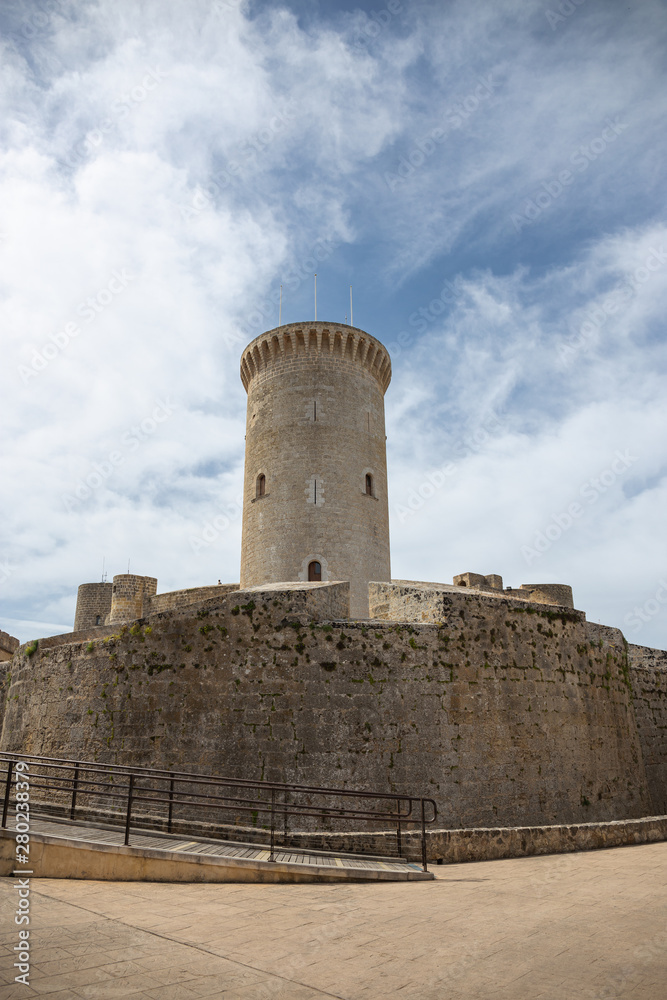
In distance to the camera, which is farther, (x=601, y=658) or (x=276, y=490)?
(x=276, y=490)

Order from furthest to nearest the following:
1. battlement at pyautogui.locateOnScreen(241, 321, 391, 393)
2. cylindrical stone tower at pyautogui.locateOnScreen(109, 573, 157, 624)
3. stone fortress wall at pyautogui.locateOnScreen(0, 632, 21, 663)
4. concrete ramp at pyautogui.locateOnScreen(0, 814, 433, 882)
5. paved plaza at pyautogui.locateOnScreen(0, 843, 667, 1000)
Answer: cylindrical stone tower at pyautogui.locateOnScreen(109, 573, 157, 624), stone fortress wall at pyautogui.locateOnScreen(0, 632, 21, 663), battlement at pyautogui.locateOnScreen(241, 321, 391, 393), concrete ramp at pyautogui.locateOnScreen(0, 814, 433, 882), paved plaza at pyautogui.locateOnScreen(0, 843, 667, 1000)

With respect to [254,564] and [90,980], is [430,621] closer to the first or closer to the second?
[90,980]

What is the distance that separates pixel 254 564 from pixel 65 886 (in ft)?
44.7

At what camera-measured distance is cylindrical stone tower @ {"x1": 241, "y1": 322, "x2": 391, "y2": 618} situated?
19.0 m

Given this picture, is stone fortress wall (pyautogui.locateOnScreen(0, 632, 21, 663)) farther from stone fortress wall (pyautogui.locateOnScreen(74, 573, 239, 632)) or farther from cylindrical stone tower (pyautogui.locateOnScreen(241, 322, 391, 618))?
cylindrical stone tower (pyautogui.locateOnScreen(241, 322, 391, 618))

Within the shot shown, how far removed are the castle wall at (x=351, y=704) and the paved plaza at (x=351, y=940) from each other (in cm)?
284

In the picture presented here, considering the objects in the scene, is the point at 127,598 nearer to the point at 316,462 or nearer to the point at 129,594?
the point at 129,594

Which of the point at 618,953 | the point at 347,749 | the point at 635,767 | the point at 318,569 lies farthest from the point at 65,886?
the point at 318,569

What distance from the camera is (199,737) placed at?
9719 mm

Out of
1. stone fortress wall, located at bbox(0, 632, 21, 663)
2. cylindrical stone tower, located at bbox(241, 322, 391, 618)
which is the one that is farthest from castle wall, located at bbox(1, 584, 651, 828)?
stone fortress wall, located at bbox(0, 632, 21, 663)

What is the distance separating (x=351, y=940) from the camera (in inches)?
180

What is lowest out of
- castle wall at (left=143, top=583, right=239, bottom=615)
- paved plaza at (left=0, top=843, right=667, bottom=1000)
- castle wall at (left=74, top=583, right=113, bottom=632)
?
paved plaza at (left=0, top=843, right=667, bottom=1000)

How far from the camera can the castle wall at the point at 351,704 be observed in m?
9.40

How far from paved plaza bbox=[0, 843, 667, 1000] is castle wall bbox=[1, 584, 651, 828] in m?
2.84
